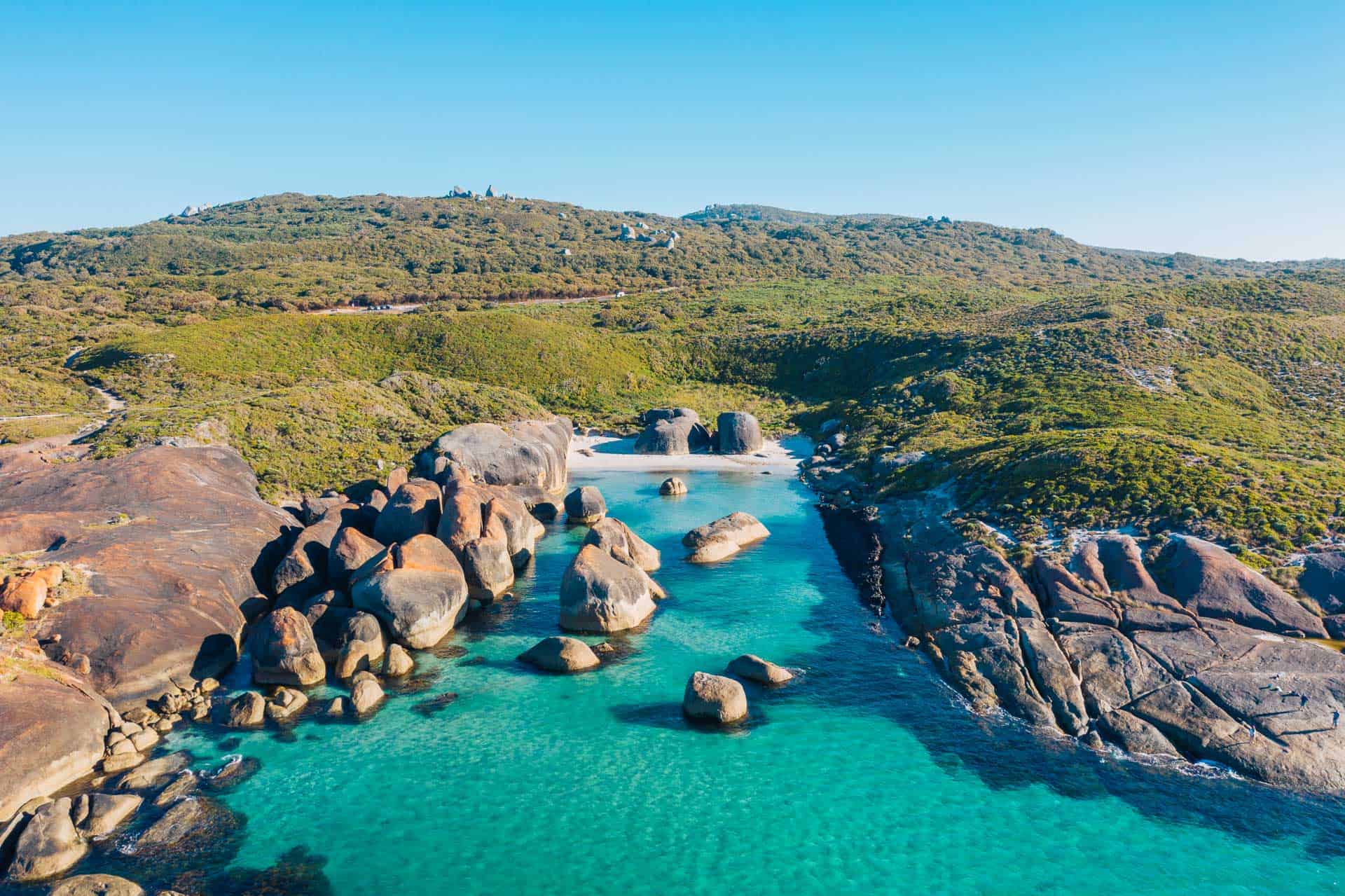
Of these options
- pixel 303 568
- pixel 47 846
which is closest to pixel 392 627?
pixel 303 568

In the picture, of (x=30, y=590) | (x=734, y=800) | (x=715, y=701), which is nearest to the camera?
(x=734, y=800)

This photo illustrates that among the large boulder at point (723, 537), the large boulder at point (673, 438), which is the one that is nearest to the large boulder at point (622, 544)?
the large boulder at point (723, 537)

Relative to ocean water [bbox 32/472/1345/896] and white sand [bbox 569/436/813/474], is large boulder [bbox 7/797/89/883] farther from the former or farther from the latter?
white sand [bbox 569/436/813/474]

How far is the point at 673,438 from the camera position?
70.8 metres

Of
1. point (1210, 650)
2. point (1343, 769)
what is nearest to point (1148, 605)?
point (1210, 650)

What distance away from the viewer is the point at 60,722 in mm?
21203

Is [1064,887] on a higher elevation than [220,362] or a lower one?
lower

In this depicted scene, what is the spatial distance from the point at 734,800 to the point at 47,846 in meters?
17.5

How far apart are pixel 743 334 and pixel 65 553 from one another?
87.5 meters

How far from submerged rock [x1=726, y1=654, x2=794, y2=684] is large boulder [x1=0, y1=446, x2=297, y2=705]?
19516mm

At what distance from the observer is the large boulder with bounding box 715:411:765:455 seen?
2808 inches

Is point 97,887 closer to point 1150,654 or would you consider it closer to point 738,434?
point 1150,654

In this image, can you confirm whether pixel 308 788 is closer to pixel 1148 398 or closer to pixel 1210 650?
pixel 1210 650

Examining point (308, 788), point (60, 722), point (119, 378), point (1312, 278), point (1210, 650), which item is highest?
point (1312, 278)
